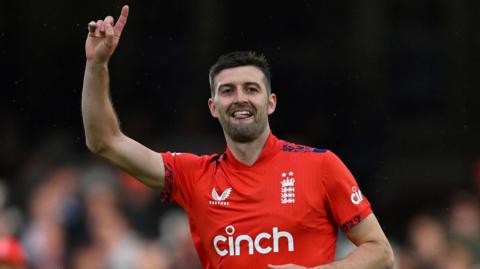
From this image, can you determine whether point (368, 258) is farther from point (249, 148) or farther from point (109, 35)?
point (109, 35)

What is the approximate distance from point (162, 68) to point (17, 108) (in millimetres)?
1652

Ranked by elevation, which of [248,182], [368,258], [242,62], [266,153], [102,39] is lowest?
[368,258]

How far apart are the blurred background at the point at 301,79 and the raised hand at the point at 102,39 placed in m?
6.87

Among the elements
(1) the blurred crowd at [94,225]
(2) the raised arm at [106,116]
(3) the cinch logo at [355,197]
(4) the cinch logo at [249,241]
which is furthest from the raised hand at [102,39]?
(1) the blurred crowd at [94,225]

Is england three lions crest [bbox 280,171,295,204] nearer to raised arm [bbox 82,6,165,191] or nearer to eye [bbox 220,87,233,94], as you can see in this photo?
eye [bbox 220,87,233,94]

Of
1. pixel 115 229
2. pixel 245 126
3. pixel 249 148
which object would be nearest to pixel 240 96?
pixel 245 126

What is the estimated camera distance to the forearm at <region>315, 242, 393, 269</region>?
16.8ft

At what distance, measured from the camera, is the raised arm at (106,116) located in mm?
5281

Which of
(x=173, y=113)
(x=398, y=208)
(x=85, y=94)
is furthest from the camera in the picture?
(x=173, y=113)

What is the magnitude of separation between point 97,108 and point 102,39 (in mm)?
312

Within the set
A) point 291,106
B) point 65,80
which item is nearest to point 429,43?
Result: point 291,106

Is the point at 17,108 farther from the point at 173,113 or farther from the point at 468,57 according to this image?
the point at 468,57

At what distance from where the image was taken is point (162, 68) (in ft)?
44.2

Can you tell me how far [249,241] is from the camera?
532cm
